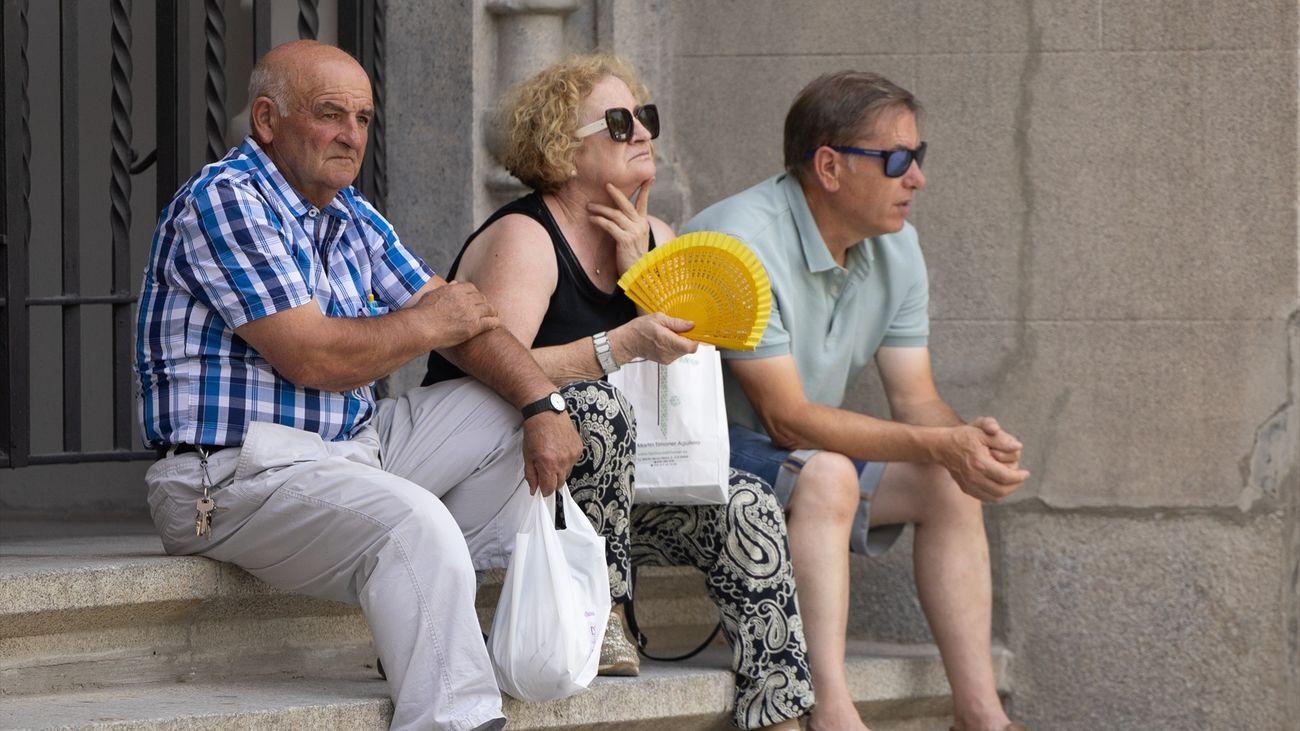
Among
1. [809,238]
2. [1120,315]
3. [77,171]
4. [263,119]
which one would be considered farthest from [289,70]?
[1120,315]

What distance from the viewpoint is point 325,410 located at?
11.0 feet

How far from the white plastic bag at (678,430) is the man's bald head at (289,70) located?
861 mm

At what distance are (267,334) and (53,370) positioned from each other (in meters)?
2.89

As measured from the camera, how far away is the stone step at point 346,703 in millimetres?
2979

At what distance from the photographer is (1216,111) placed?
14.5 feet

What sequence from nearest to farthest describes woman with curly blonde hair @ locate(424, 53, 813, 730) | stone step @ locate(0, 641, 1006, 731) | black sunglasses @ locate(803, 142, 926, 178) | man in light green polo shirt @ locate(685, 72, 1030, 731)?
stone step @ locate(0, 641, 1006, 731), woman with curly blonde hair @ locate(424, 53, 813, 730), man in light green polo shirt @ locate(685, 72, 1030, 731), black sunglasses @ locate(803, 142, 926, 178)

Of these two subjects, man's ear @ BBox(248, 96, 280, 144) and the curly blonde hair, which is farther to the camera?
the curly blonde hair

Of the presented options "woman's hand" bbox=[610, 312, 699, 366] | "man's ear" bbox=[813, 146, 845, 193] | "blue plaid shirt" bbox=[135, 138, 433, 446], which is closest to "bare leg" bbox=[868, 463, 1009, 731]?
"man's ear" bbox=[813, 146, 845, 193]

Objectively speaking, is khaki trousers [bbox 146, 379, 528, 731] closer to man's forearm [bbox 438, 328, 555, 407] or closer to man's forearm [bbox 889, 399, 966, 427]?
man's forearm [bbox 438, 328, 555, 407]

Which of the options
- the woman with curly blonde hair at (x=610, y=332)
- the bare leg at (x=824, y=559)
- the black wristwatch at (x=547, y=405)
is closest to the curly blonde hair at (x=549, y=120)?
the woman with curly blonde hair at (x=610, y=332)

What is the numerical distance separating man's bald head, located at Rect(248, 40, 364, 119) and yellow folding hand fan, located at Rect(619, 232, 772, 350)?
74 centimetres

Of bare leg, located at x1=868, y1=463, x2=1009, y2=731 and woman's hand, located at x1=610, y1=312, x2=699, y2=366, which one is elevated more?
woman's hand, located at x1=610, y1=312, x2=699, y2=366

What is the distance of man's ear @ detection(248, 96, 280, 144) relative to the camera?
3344mm

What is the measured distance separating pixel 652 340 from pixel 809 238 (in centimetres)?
78
